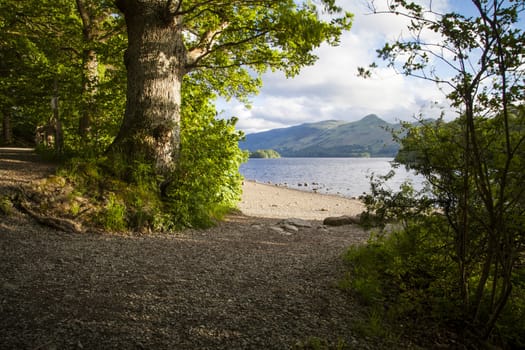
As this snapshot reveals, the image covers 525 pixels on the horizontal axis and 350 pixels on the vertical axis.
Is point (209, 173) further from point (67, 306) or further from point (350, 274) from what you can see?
point (67, 306)

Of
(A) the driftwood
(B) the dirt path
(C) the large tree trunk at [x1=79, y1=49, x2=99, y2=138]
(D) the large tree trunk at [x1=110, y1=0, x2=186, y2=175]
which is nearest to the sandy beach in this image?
(D) the large tree trunk at [x1=110, y1=0, x2=186, y2=175]

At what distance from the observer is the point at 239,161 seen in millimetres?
13164

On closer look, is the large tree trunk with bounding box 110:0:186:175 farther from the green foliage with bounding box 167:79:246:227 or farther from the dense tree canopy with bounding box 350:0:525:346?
the dense tree canopy with bounding box 350:0:525:346

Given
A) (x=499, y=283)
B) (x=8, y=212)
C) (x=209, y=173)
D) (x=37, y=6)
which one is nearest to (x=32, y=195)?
(x=8, y=212)

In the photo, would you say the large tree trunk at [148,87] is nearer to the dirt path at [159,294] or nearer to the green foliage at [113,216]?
the green foliage at [113,216]

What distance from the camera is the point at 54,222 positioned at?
645 cm

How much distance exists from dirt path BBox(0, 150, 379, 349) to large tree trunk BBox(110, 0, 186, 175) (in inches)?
95.4

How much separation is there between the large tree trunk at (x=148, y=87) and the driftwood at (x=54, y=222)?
2162 mm

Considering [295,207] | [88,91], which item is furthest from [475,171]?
[295,207]

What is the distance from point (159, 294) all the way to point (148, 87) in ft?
19.0

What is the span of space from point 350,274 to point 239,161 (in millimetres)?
8413

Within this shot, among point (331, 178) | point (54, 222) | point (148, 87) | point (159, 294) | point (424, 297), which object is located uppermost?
point (148, 87)

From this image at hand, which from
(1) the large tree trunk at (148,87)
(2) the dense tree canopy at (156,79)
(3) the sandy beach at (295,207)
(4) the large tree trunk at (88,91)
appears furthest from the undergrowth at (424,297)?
(4) the large tree trunk at (88,91)

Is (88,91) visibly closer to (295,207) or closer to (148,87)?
(148,87)
